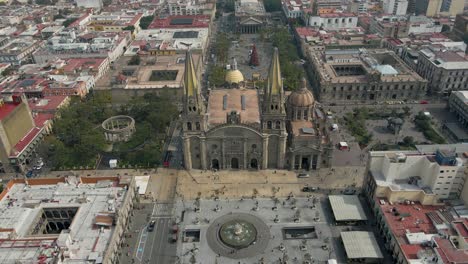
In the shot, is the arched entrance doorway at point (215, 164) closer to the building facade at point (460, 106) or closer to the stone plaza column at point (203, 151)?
the stone plaza column at point (203, 151)

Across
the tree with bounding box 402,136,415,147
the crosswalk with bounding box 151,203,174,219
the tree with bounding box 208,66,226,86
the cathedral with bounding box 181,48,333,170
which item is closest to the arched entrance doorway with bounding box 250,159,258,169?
the cathedral with bounding box 181,48,333,170

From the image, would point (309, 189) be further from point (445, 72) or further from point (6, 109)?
point (6, 109)

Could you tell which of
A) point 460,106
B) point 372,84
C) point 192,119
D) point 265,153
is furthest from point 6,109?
point 460,106

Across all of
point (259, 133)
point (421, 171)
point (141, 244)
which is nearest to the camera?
point (141, 244)

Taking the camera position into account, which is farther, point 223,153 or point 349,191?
point 223,153

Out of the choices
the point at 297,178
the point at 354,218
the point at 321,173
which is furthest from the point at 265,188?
the point at 354,218
